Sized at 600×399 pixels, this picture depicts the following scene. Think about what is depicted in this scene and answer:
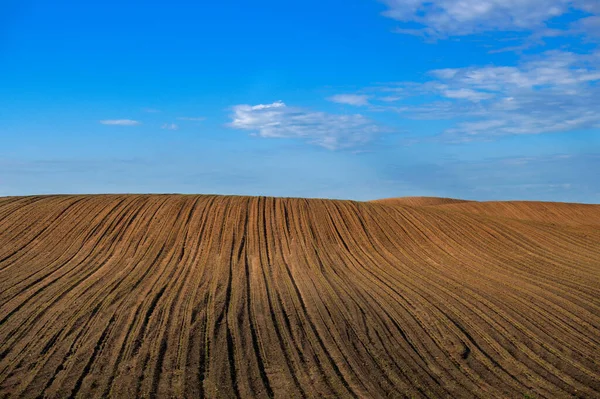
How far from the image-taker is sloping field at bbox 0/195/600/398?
12.9m

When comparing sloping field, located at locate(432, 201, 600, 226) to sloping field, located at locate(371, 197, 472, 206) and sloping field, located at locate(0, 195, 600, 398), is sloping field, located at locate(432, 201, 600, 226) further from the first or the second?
sloping field, located at locate(371, 197, 472, 206)

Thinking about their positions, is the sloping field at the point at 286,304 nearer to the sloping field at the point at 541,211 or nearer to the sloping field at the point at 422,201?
the sloping field at the point at 541,211

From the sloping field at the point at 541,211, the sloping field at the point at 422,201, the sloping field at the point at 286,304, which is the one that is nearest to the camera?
the sloping field at the point at 286,304

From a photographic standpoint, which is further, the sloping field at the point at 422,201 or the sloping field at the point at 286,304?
the sloping field at the point at 422,201

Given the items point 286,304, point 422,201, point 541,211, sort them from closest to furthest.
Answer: point 286,304
point 541,211
point 422,201

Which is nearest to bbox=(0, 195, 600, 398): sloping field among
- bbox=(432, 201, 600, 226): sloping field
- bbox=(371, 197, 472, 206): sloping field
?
bbox=(432, 201, 600, 226): sloping field

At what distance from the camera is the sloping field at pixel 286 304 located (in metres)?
12.9

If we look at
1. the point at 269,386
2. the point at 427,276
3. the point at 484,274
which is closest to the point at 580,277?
the point at 484,274

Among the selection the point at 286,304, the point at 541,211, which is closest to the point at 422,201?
the point at 541,211

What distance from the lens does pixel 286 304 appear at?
61.2 feet

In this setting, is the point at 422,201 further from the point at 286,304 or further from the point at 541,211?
the point at 286,304

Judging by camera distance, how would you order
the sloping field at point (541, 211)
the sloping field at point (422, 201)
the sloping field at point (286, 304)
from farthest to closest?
the sloping field at point (422, 201)
the sloping field at point (541, 211)
the sloping field at point (286, 304)

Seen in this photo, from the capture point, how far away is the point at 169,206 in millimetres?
33969

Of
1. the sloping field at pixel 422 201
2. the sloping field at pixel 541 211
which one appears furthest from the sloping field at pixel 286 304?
the sloping field at pixel 422 201
